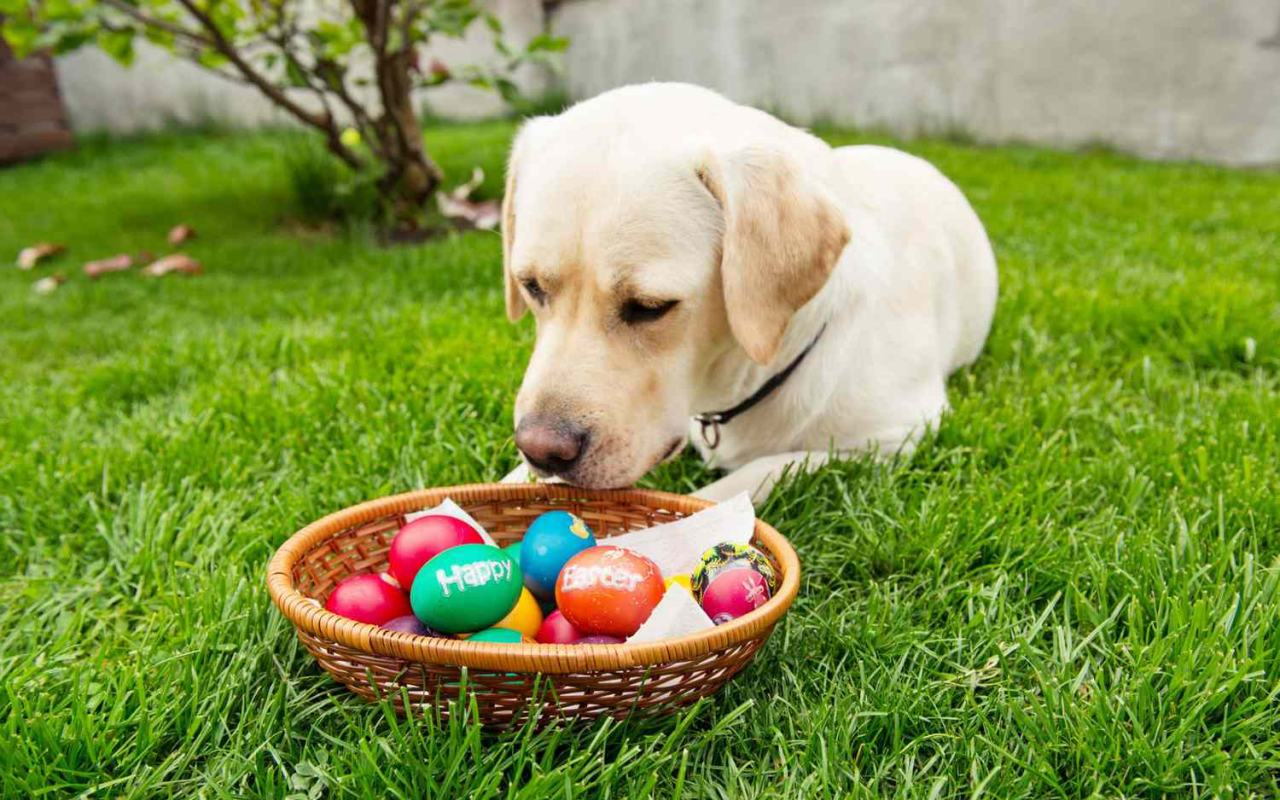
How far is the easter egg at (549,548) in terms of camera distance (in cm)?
195

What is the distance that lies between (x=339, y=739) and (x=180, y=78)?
10864 mm

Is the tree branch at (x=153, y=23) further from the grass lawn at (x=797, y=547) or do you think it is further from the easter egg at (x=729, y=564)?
the easter egg at (x=729, y=564)

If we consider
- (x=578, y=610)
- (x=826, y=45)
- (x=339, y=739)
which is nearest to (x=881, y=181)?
(x=578, y=610)

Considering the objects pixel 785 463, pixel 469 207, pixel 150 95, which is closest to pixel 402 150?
pixel 469 207

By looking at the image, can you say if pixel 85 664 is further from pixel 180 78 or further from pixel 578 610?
pixel 180 78

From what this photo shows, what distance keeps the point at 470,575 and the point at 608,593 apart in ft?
0.76

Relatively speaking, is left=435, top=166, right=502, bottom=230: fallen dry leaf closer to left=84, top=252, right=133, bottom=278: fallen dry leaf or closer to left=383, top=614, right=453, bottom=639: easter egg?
left=84, top=252, right=133, bottom=278: fallen dry leaf

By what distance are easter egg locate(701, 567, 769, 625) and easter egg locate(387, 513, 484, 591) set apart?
0.48 meters

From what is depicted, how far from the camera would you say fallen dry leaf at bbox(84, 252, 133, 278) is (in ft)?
18.3

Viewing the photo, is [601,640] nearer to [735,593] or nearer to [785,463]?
[735,593]

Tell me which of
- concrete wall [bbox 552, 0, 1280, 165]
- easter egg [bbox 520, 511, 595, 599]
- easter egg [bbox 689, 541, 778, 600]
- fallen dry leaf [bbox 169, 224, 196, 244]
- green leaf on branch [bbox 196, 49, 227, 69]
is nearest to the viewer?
easter egg [bbox 689, 541, 778, 600]

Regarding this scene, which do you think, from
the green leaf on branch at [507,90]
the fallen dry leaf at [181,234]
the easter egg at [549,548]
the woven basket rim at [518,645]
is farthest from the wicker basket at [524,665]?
the fallen dry leaf at [181,234]

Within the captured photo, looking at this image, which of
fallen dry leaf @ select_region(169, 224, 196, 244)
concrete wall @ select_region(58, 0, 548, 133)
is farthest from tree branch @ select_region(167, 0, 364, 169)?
concrete wall @ select_region(58, 0, 548, 133)

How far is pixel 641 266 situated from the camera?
203 cm
